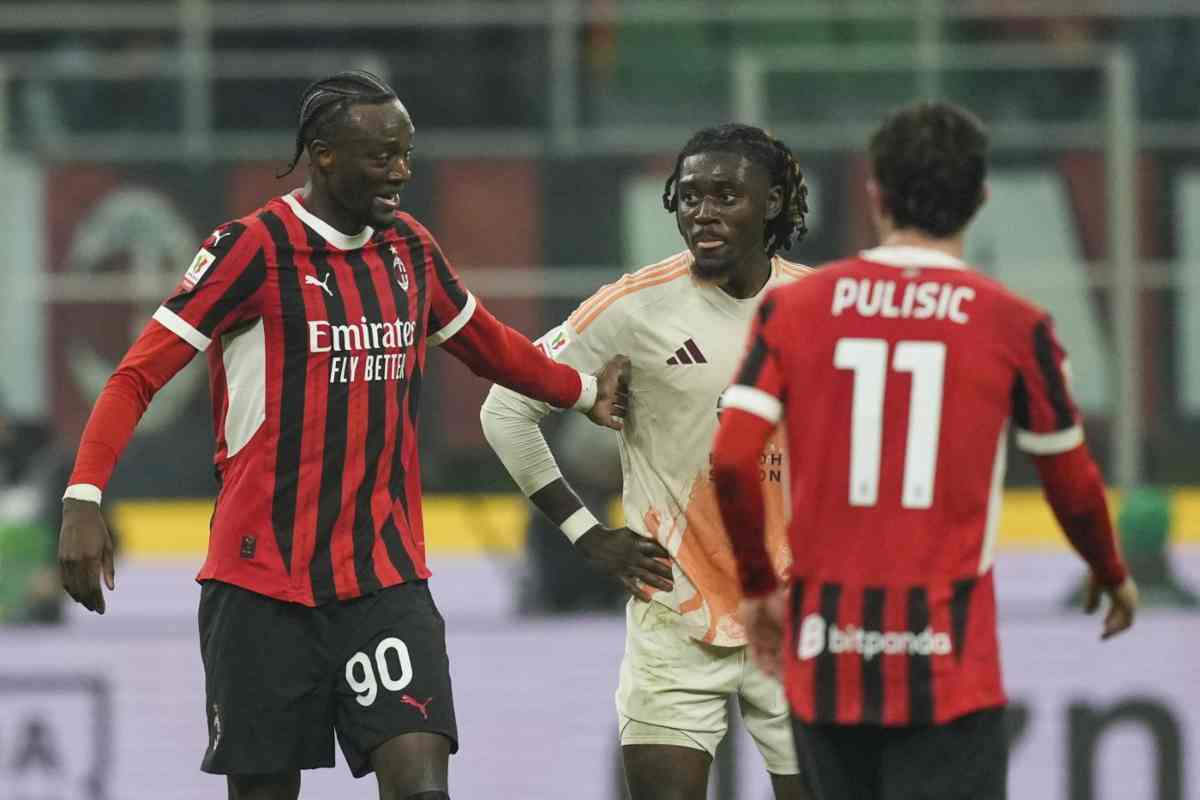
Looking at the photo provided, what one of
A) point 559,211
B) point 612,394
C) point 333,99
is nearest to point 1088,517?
point 612,394

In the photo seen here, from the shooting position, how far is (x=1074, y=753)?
7.74 m

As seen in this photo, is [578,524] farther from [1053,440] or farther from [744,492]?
[1053,440]

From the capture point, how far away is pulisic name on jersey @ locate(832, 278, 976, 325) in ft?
11.7

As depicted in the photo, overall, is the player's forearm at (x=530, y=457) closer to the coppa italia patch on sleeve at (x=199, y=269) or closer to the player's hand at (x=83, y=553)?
the coppa italia patch on sleeve at (x=199, y=269)

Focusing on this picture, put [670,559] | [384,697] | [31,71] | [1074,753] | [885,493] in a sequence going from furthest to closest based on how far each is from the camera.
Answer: [31,71], [1074,753], [670,559], [384,697], [885,493]

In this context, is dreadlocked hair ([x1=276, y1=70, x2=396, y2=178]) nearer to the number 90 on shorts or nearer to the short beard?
the short beard

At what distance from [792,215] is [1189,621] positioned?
3633 millimetres

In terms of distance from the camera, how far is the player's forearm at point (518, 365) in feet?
15.8

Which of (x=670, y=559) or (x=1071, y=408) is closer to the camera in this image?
(x=1071, y=408)

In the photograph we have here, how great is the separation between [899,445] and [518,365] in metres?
1.41

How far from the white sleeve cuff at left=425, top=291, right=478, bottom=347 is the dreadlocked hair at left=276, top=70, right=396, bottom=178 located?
1.60ft

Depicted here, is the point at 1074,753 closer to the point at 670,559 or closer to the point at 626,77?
the point at 670,559

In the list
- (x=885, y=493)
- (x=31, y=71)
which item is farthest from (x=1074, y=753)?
(x=31, y=71)

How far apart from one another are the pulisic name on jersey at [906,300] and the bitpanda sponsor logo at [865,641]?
1.66ft
